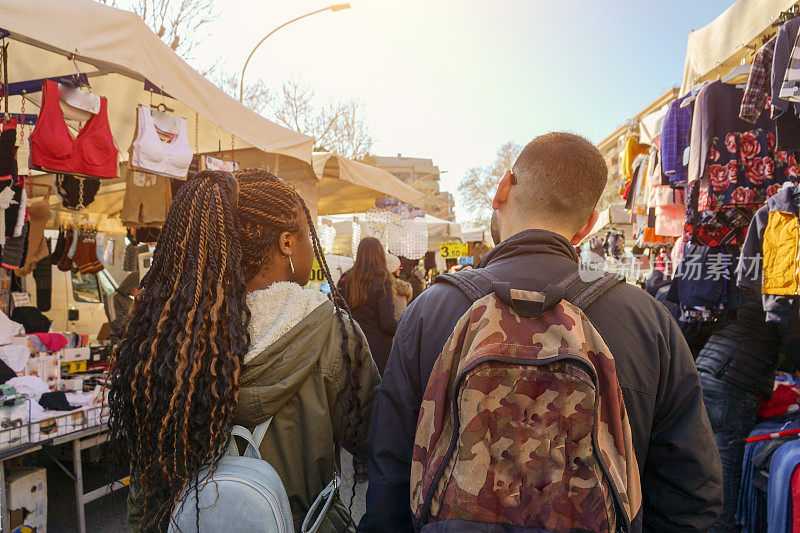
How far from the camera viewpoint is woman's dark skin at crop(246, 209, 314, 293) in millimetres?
1529

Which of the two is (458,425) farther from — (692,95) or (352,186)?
(352,186)

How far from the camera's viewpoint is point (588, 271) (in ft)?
4.38

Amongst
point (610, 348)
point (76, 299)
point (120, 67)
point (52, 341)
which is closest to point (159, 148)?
point (120, 67)

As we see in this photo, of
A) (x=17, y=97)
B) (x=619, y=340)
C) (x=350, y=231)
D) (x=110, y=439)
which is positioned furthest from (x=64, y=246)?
(x=619, y=340)

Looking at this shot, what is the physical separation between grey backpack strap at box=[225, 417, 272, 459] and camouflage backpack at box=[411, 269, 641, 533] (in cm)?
48

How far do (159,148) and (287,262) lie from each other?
3104mm

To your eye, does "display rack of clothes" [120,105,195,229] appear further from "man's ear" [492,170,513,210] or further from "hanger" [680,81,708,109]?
"hanger" [680,81,708,109]

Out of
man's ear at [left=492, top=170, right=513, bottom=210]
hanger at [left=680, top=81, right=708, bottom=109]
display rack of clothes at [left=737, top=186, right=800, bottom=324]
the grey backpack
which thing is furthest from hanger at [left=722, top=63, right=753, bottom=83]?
the grey backpack

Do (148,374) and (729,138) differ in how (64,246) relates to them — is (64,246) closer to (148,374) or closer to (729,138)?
(148,374)

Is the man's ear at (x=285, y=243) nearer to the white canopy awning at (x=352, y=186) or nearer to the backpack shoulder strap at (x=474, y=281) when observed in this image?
the backpack shoulder strap at (x=474, y=281)

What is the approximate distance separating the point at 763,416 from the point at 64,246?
877 cm

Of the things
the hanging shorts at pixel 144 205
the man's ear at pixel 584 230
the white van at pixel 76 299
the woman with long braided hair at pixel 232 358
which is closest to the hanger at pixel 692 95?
the man's ear at pixel 584 230

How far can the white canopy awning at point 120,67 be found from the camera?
2.83m

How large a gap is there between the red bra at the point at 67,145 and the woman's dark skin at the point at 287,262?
298 cm
